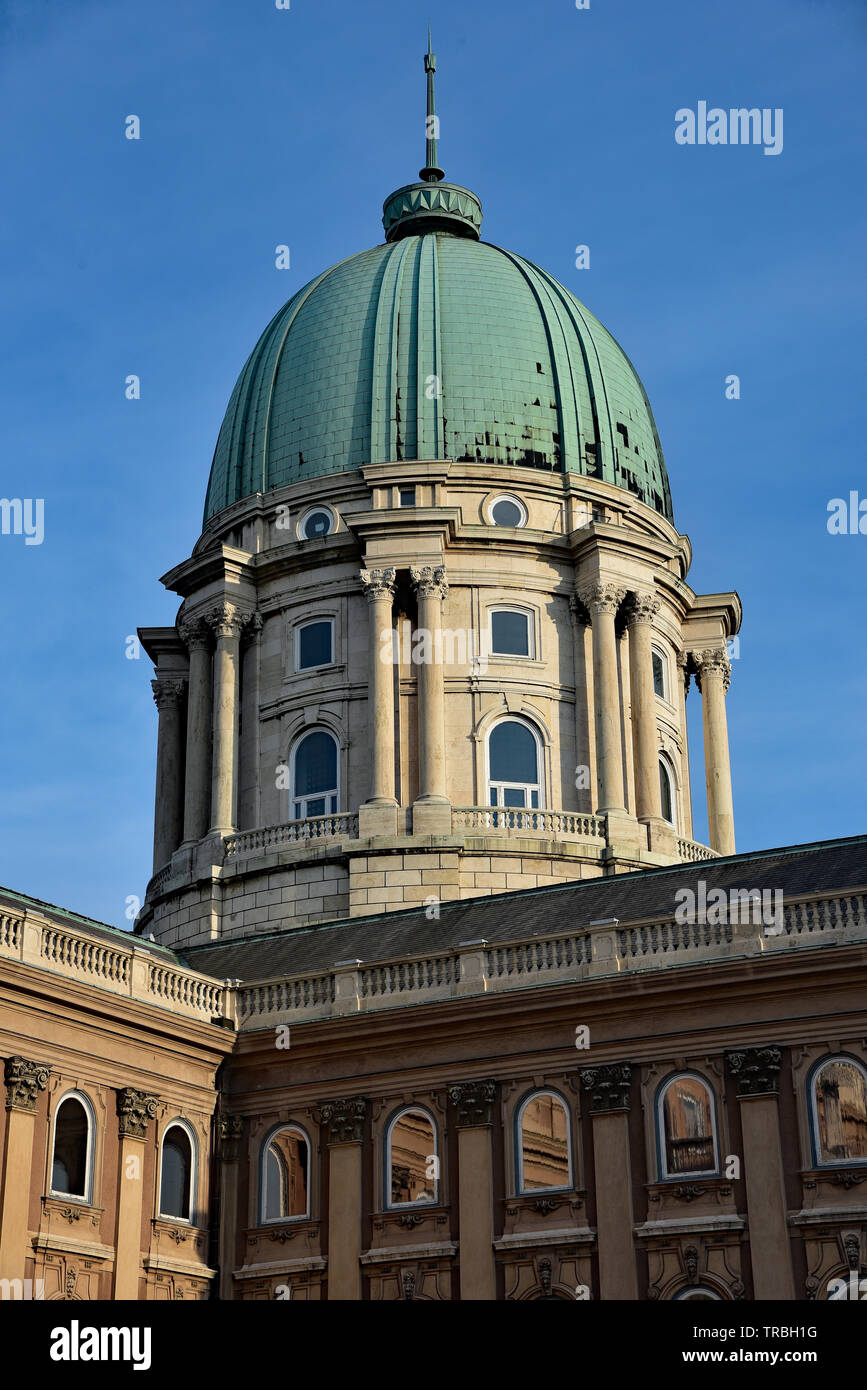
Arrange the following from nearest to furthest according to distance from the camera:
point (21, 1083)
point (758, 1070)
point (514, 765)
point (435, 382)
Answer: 1. point (21, 1083)
2. point (758, 1070)
3. point (514, 765)
4. point (435, 382)

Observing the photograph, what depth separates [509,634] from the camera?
5756 centimetres

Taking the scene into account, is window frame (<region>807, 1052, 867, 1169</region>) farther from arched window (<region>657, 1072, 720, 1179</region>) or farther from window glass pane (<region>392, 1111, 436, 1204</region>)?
window glass pane (<region>392, 1111, 436, 1204</region>)

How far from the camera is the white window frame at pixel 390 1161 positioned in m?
39.3

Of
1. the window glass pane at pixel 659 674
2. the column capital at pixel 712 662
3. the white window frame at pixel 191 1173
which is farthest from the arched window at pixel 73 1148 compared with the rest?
the column capital at pixel 712 662

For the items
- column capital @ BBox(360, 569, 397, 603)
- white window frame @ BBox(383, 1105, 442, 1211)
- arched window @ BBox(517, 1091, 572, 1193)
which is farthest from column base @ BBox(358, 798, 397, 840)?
arched window @ BBox(517, 1091, 572, 1193)

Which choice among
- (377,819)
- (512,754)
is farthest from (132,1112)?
(512,754)

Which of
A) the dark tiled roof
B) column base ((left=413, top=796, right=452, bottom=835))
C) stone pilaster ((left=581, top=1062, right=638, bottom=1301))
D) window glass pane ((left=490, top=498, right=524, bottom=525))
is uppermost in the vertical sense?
window glass pane ((left=490, top=498, right=524, bottom=525))

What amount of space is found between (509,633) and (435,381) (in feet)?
25.1

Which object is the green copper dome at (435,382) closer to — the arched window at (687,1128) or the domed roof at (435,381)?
the domed roof at (435,381)

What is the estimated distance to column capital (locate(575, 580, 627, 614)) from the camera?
57625mm

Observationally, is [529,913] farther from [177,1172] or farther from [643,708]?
[643,708]

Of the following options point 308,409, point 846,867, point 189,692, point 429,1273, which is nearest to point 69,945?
point 429,1273

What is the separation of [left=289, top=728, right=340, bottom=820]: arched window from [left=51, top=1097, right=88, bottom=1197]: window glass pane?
59.5 ft

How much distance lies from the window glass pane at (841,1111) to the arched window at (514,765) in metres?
19.8
